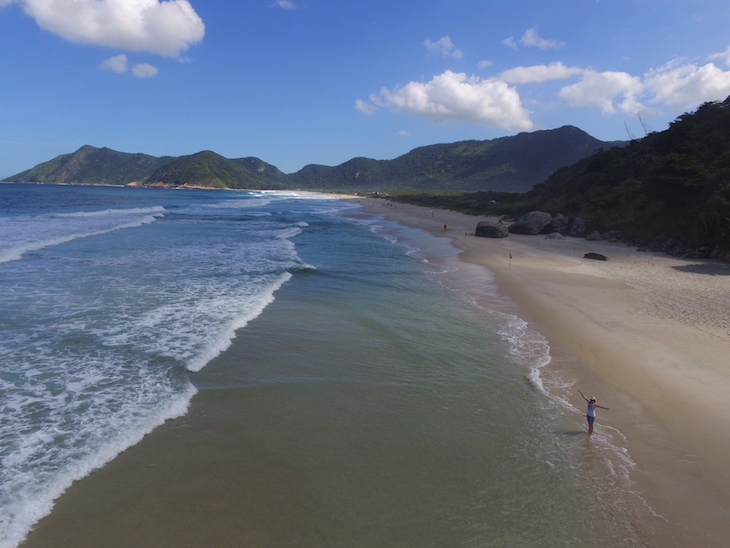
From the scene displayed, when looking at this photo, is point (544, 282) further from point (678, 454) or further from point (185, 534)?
point (185, 534)

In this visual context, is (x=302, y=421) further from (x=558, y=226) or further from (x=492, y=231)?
(x=558, y=226)

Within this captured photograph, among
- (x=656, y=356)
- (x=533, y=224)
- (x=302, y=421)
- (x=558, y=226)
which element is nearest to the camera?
(x=302, y=421)

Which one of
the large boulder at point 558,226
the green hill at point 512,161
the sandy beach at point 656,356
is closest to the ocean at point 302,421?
the sandy beach at point 656,356

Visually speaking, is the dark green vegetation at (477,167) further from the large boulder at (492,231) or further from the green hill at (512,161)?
the large boulder at (492,231)

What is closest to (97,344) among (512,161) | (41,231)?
(41,231)

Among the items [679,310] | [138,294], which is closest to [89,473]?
[138,294]

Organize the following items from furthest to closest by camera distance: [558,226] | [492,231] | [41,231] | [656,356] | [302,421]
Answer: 1. [558,226]
2. [492,231]
3. [41,231]
4. [656,356]
5. [302,421]
